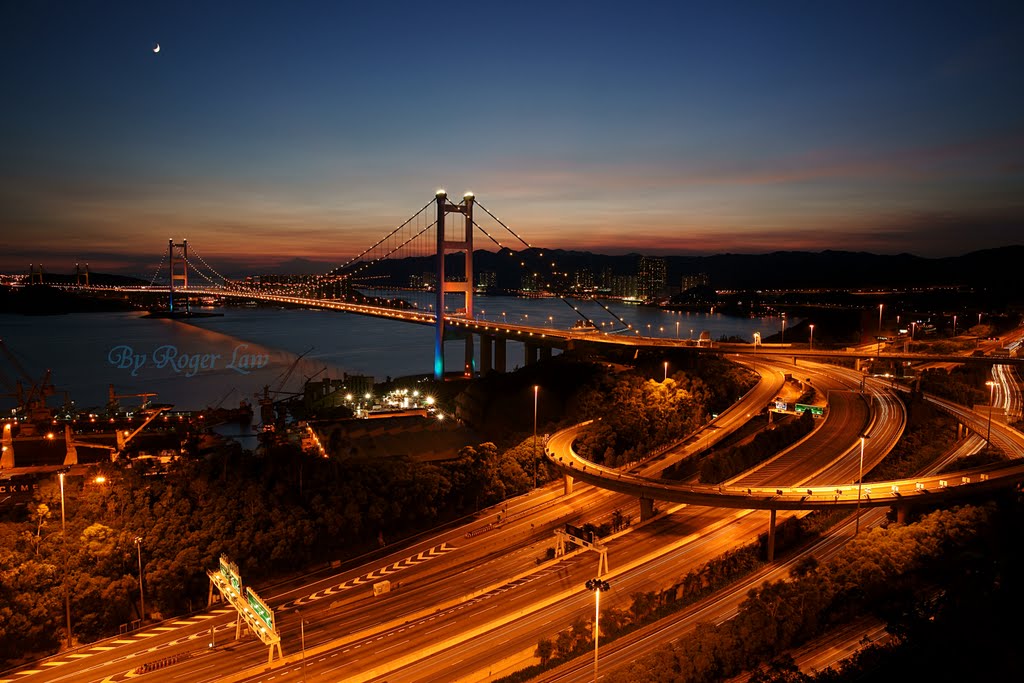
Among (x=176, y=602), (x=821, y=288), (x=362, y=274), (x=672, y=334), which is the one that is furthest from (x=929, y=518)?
(x=821, y=288)

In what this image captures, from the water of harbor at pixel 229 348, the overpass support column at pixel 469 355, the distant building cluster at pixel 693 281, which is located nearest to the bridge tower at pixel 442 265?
the overpass support column at pixel 469 355

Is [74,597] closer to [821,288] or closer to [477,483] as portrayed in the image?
[477,483]

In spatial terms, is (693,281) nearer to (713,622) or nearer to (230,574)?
(713,622)

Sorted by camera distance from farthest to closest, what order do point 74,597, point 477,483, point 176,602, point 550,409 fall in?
point 550,409 → point 477,483 → point 176,602 → point 74,597

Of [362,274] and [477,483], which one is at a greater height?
[362,274]

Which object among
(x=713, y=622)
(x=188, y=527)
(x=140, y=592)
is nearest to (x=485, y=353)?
(x=188, y=527)

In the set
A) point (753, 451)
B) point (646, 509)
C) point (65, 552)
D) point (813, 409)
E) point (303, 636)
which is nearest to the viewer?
point (303, 636)
